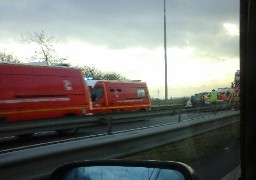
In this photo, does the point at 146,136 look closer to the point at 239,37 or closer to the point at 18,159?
the point at 18,159

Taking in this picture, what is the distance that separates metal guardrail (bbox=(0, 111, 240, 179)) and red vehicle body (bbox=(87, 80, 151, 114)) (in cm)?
2154

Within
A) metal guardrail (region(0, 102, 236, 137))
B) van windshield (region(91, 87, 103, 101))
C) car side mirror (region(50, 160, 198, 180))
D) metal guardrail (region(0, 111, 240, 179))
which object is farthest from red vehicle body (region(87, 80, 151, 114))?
car side mirror (region(50, 160, 198, 180))

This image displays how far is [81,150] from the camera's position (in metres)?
6.64

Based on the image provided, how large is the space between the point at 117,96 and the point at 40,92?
13.7 m

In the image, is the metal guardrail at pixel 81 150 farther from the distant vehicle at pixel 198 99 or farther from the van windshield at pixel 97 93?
the van windshield at pixel 97 93

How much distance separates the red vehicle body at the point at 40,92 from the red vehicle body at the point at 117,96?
9283 mm

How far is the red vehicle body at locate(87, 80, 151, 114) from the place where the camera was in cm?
3216

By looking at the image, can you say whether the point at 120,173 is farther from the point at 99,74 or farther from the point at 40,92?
the point at 99,74

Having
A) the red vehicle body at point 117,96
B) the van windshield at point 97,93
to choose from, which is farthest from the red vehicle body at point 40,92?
the van windshield at point 97,93

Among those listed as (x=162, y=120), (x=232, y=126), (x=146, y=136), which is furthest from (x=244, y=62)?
(x=162, y=120)

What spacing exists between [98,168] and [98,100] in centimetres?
2951

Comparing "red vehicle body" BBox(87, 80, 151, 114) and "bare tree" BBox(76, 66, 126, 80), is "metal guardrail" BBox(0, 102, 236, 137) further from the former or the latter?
"bare tree" BBox(76, 66, 126, 80)

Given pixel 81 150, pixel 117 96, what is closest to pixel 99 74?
pixel 117 96

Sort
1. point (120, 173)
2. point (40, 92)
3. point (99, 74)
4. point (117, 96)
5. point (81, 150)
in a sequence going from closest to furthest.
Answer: point (120, 173), point (81, 150), point (40, 92), point (117, 96), point (99, 74)
